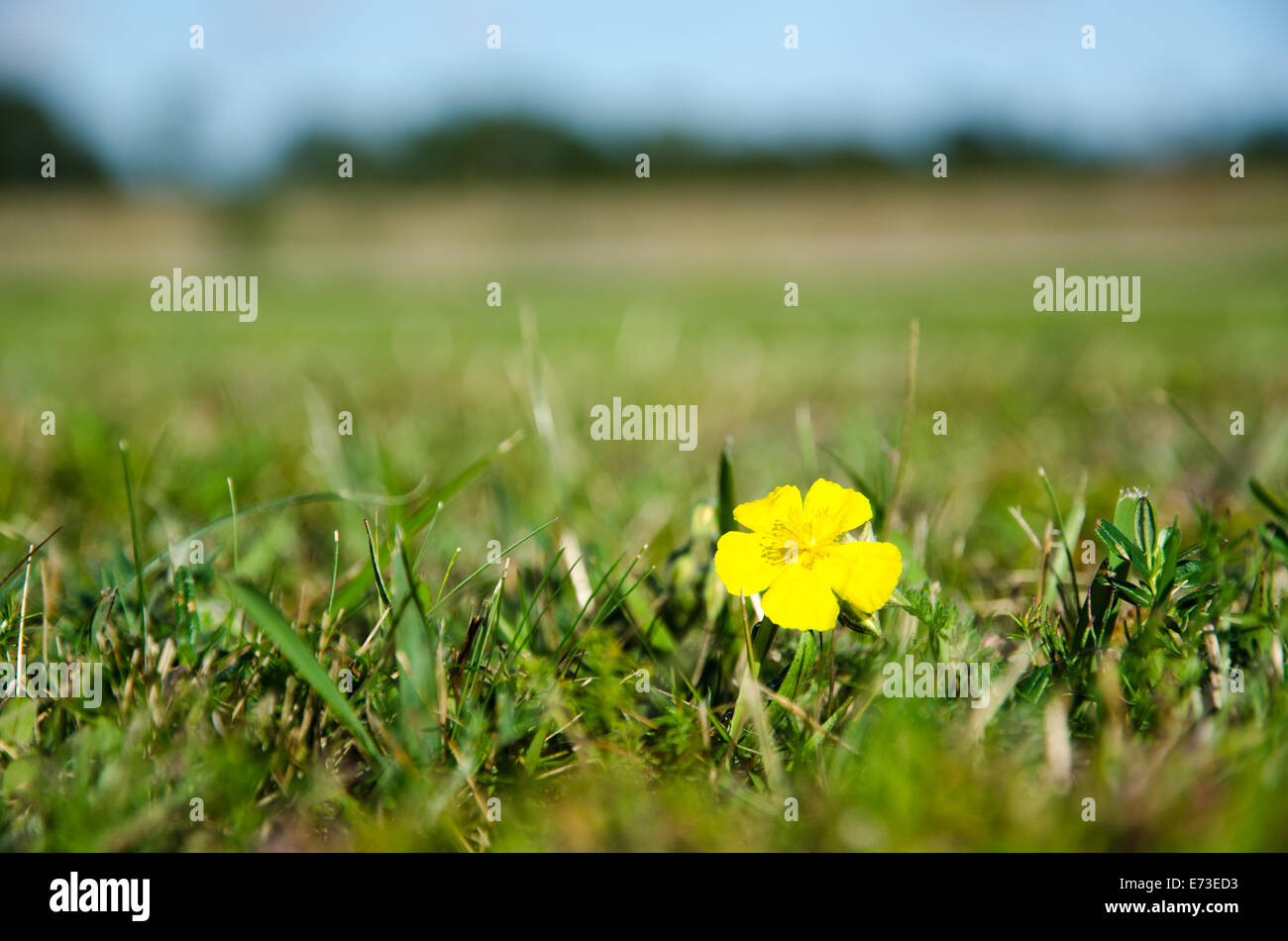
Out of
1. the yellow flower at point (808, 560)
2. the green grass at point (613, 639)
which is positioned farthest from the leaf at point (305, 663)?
the yellow flower at point (808, 560)

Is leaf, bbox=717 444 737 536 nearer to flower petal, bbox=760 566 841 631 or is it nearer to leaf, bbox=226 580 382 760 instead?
flower petal, bbox=760 566 841 631

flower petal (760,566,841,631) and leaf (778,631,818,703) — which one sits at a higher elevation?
flower petal (760,566,841,631)

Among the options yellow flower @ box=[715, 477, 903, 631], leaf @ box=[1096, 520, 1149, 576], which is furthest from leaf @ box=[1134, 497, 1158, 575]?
yellow flower @ box=[715, 477, 903, 631]

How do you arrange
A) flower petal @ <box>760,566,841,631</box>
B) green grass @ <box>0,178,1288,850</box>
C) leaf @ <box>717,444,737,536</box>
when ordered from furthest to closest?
leaf @ <box>717,444,737,536</box>
flower petal @ <box>760,566,841,631</box>
green grass @ <box>0,178,1288,850</box>

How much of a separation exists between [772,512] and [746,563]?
60 millimetres

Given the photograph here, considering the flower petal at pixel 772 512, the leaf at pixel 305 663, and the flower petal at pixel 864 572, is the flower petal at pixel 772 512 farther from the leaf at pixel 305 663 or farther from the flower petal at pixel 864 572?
the leaf at pixel 305 663

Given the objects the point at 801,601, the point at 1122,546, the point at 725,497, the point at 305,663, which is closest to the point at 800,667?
Answer: the point at 801,601

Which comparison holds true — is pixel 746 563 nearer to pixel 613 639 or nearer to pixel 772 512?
pixel 772 512

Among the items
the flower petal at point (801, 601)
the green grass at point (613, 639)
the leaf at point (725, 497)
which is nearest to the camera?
the green grass at point (613, 639)

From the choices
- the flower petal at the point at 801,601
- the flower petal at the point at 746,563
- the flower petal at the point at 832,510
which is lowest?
the flower petal at the point at 801,601

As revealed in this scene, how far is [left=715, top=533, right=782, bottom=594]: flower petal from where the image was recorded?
3.05 ft

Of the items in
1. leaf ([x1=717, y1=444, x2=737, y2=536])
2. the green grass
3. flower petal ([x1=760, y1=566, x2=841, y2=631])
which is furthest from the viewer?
leaf ([x1=717, y1=444, x2=737, y2=536])

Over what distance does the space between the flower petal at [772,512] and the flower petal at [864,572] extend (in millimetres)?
58

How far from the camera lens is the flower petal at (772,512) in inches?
37.9
